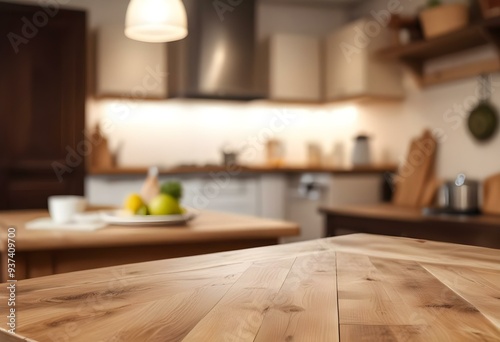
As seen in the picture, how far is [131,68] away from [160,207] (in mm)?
2988

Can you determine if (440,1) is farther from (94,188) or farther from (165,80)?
(94,188)

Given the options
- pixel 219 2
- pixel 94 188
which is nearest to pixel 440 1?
pixel 219 2

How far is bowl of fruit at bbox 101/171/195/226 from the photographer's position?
186 centimetres

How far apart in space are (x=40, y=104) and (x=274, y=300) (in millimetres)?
4337

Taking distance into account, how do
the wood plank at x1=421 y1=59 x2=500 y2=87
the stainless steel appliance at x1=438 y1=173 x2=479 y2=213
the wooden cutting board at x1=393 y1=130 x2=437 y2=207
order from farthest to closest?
the wooden cutting board at x1=393 y1=130 x2=437 y2=207 → the wood plank at x1=421 y1=59 x2=500 y2=87 → the stainless steel appliance at x1=438 y1=173 x2=479 y2=213

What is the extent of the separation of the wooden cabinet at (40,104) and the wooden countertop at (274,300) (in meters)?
3.89

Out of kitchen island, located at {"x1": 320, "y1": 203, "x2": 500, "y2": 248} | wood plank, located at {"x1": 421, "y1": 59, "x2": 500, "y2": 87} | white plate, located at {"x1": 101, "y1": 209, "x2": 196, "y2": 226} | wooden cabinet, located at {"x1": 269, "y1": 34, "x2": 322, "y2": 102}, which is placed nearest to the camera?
white plate, located at {"x1": 101, "y1": 209, "x2": 196, "y2": 226}

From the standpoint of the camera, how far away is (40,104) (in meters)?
4.69

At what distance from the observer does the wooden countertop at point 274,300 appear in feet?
2.03

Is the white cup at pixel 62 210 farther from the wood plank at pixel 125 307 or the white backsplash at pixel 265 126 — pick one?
the white backsplash at pixel 265 126

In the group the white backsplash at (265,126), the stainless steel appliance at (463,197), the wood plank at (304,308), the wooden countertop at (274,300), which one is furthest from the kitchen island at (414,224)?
the wood plank at (304,308)

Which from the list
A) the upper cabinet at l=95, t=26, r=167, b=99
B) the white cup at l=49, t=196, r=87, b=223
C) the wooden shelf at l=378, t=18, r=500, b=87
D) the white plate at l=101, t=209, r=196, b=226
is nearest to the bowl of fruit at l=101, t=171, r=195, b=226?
the white plate at l=101, t=209, r=196, b=226

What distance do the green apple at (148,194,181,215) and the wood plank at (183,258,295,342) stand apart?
0.97 metres

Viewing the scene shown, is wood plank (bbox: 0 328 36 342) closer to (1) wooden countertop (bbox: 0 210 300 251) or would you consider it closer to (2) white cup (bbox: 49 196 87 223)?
(1) wooden countertop (bbox: 0 210 300 251)
